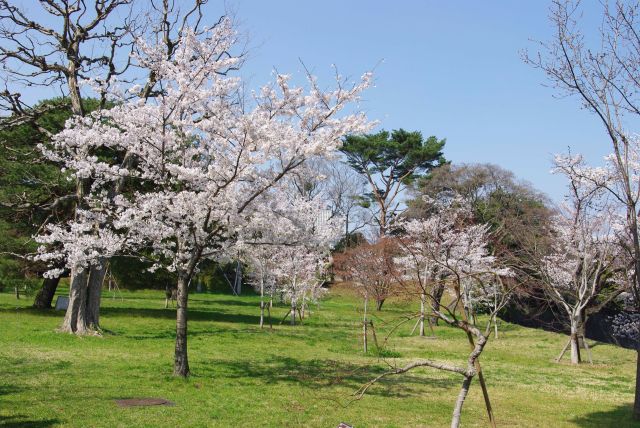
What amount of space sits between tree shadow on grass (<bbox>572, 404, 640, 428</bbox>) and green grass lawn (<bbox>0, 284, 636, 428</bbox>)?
3cm

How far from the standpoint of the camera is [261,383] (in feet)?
38.7

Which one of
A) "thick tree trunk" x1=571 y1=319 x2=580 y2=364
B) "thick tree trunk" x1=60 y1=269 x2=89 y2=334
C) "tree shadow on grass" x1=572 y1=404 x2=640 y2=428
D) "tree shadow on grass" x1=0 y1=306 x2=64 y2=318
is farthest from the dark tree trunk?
"thick tree trunk" x1=571 y1=319 x2=580 y2=364

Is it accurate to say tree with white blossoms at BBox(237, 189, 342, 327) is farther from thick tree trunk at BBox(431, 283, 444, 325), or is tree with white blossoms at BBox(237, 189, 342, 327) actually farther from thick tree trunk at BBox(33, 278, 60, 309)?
thick tree trunk at BBox(33, 278, 60, 309)

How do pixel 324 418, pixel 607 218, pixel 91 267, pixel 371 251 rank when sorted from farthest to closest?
pixel 371 251
pixel 607 218
pixel 91 267
pixel 324 418

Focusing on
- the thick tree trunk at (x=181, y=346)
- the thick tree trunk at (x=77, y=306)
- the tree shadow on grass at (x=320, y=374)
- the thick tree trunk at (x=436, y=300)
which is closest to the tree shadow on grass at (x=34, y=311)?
the thick tree trunk at (x=77, y=306)

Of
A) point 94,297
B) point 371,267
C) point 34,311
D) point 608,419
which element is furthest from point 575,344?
point 34,311

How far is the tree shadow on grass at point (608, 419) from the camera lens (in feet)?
32.7

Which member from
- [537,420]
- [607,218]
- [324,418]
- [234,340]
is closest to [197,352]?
[234,340]

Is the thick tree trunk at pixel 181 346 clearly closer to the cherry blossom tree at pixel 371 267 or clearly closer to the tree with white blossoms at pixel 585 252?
the tree with white blossoms at pixel 585 252

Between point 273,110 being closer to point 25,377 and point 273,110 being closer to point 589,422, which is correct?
point 25,377

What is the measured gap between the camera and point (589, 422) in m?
10.2

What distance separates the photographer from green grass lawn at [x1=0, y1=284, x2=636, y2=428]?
8680 mm

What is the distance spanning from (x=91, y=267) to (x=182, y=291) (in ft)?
25.2

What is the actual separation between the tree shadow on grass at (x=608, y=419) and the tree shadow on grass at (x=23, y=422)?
8941 mm
